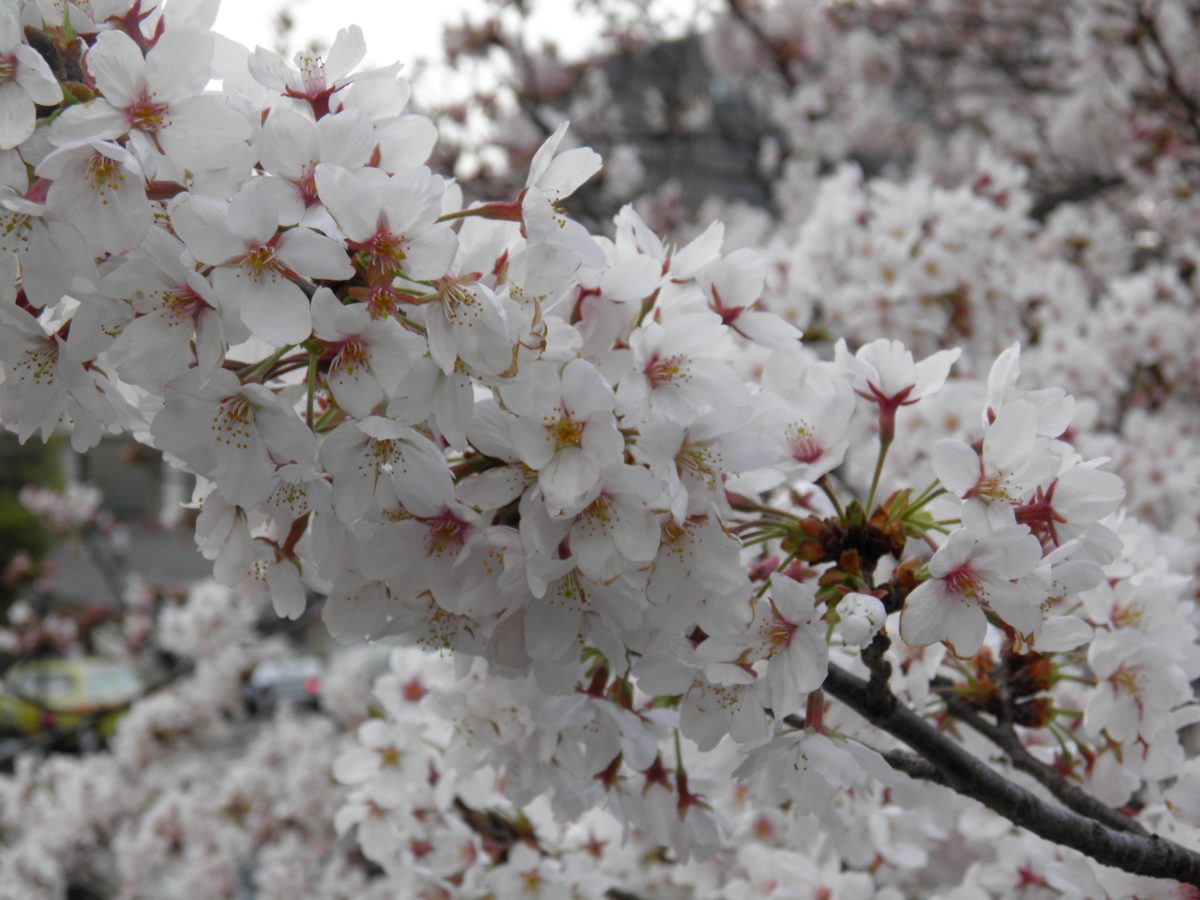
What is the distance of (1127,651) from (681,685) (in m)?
0.68

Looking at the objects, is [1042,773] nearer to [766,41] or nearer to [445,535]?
[445,535]

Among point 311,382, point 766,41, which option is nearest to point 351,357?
point 311,382

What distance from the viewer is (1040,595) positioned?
3.51 feet

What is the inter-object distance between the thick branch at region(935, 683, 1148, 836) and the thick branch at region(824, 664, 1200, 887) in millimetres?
168

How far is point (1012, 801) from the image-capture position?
4.13 ft

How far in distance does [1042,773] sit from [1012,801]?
0.27m

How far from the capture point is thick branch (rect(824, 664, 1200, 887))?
1.25m

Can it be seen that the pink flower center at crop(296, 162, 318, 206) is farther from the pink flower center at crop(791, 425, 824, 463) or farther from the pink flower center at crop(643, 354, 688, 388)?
the pink flower center at crop(791, 425, 824, 463)

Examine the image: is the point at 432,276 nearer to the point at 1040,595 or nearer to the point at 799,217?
the point at 1040,595

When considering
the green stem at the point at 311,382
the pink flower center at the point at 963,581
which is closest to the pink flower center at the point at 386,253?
the green stem at the point at 311,382

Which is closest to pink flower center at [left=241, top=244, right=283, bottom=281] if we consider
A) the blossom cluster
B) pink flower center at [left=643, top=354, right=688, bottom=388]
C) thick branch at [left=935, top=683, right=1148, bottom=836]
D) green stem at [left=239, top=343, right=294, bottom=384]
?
the blossom cluster

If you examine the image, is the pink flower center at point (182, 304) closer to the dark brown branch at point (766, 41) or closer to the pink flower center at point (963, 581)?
the pink flower center at point (963, 581)

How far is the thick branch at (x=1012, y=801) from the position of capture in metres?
1.25

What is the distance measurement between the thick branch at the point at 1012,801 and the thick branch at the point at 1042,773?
17 cm
